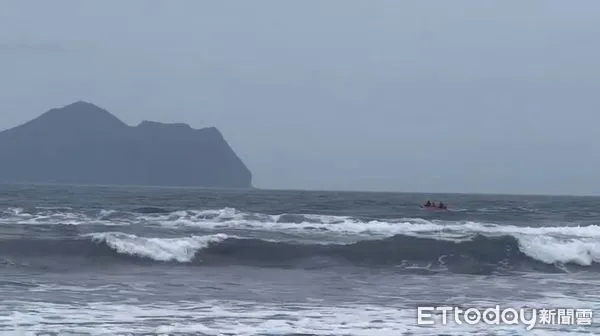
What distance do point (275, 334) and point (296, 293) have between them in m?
4.39

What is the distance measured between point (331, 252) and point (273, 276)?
17.9ft

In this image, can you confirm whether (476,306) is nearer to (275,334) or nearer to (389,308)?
(389,308)

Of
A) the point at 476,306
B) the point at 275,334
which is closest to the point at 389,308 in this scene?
the point at 476,306

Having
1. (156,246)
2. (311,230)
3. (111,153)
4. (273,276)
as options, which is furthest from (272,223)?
(111,153)

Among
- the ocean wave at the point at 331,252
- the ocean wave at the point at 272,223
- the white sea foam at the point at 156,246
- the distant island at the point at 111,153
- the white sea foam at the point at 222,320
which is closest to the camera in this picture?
the white sea foam at the point at 222,320

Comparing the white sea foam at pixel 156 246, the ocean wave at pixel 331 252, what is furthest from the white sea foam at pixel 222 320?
the white sea foam at pixel 156 246

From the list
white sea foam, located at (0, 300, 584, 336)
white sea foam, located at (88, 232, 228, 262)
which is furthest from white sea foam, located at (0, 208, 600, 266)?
white sea foam, located at (0, 300, 584, 336)

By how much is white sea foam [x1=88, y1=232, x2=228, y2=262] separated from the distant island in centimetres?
13721

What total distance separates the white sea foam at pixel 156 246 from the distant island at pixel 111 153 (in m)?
137

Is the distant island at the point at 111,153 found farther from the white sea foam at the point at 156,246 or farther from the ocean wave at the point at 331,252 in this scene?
the white sea foam at the point at 156,246

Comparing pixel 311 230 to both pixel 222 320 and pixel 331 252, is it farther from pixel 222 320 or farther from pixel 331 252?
pixel 222 320

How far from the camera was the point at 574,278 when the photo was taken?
798 inches

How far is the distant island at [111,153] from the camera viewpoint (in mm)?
160625

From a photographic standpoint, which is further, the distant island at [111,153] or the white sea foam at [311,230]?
the distant island at [111,153]
